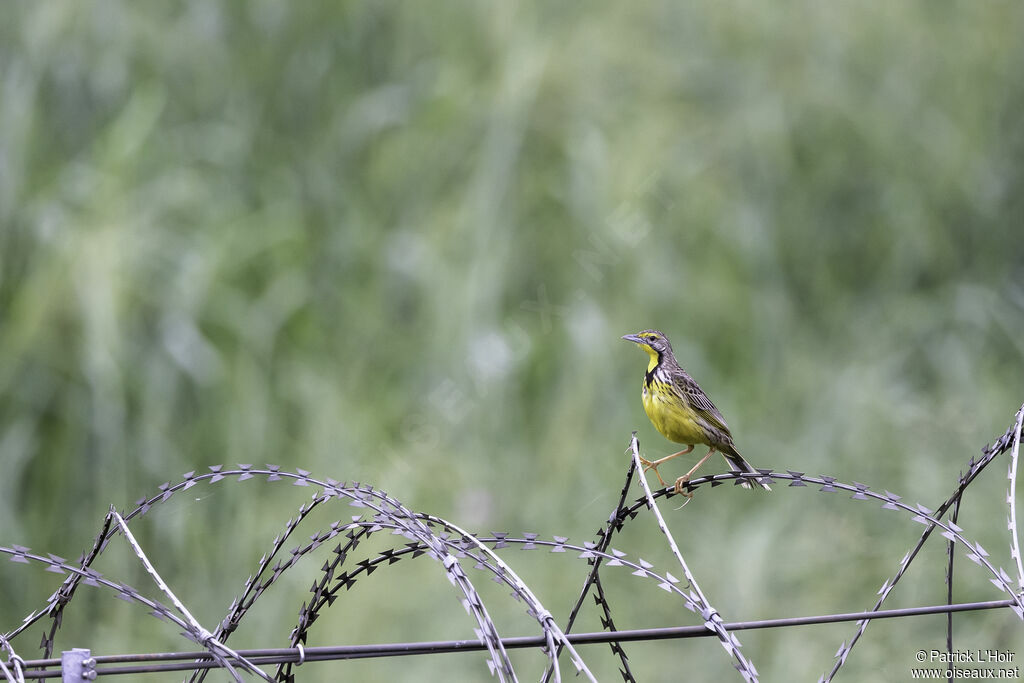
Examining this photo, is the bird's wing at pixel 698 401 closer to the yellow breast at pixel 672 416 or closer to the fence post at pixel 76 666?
the yellow breast at pixel 672 416

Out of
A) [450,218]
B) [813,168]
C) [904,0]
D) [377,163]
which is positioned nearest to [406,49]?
[377,163]

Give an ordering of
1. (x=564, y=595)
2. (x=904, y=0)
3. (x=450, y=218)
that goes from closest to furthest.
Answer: (x=564, y=595) < (x=450, y=218) < (x=904, y=0)

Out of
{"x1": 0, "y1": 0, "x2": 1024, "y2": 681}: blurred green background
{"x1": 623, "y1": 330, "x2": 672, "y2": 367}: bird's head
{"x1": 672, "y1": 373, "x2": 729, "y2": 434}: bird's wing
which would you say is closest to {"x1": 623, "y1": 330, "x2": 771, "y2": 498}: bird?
{"x1": 672, "y1": 373, "x2": 729, "y2": 434}: bird's wing

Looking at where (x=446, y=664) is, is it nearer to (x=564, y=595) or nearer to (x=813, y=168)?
(x=564, y=595)

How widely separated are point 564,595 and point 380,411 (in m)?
1.57

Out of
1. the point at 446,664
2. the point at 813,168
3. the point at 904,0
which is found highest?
the point at 904,0

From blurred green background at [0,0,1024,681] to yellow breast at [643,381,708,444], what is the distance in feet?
8.40

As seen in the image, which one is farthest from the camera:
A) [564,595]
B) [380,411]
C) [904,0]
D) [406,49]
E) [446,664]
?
[904,0]

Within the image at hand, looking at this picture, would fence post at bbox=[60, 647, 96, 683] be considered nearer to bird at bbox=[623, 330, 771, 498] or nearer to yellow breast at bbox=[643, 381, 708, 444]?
bird at bbox=[623, 330, 771, 498]

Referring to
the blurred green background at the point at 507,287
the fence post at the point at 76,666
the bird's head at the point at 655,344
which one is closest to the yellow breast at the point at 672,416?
the bird's head at the point at 655,344

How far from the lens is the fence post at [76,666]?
6.74 ft

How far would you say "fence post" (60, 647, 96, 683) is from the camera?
2055mm

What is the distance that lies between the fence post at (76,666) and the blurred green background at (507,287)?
3618 millimetres

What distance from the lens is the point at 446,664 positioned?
5590 mm
